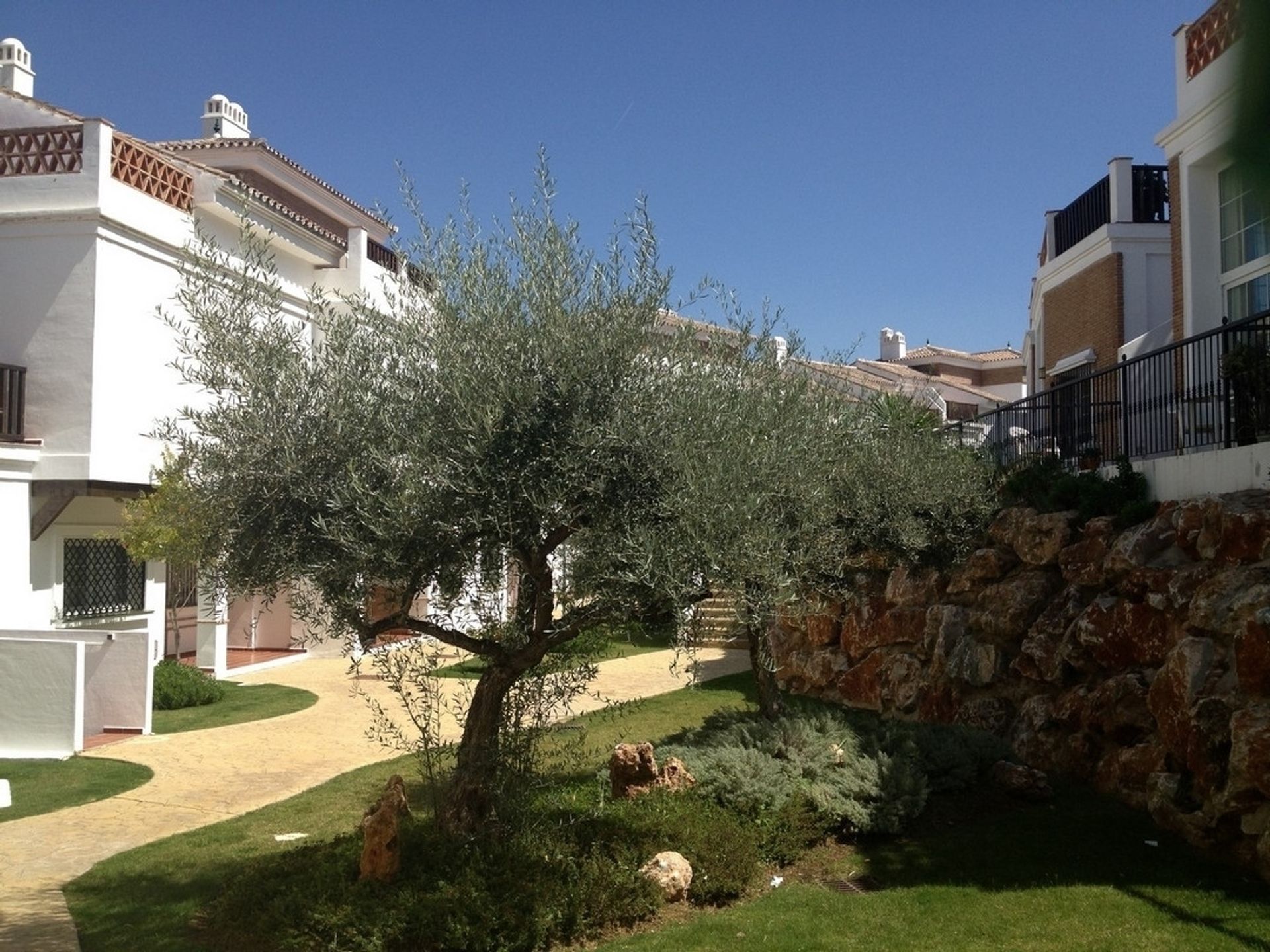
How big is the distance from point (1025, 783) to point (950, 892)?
2164 mm

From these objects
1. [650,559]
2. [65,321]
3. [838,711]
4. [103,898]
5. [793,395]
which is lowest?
[103,898]

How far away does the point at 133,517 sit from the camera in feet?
49.9

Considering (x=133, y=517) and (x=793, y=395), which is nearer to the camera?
(x=793, y=395)

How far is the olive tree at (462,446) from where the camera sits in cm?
630

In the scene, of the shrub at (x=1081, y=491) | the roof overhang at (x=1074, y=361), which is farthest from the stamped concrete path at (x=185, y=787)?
the roof overhang at (x=1074, y=361)

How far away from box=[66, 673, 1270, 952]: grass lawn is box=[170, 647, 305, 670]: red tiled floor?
1093cm

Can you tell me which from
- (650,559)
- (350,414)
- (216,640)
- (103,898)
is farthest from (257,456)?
(216,640)

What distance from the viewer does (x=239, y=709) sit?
15969 mm

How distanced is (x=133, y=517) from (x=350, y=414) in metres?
9.97

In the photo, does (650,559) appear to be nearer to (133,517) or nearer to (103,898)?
(103,898)

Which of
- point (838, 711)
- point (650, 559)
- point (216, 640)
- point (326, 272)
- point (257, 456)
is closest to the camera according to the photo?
point (650, 559)

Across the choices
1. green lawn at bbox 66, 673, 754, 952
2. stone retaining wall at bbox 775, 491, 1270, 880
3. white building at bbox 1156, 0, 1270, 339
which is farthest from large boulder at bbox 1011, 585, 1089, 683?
white building at bbox 1156, 0, 1270, 339

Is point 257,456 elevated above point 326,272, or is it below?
below

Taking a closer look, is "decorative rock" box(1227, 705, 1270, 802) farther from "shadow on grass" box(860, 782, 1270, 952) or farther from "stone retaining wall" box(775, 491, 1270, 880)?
"shadow on grass" box(860, 782, 1270, 952)
